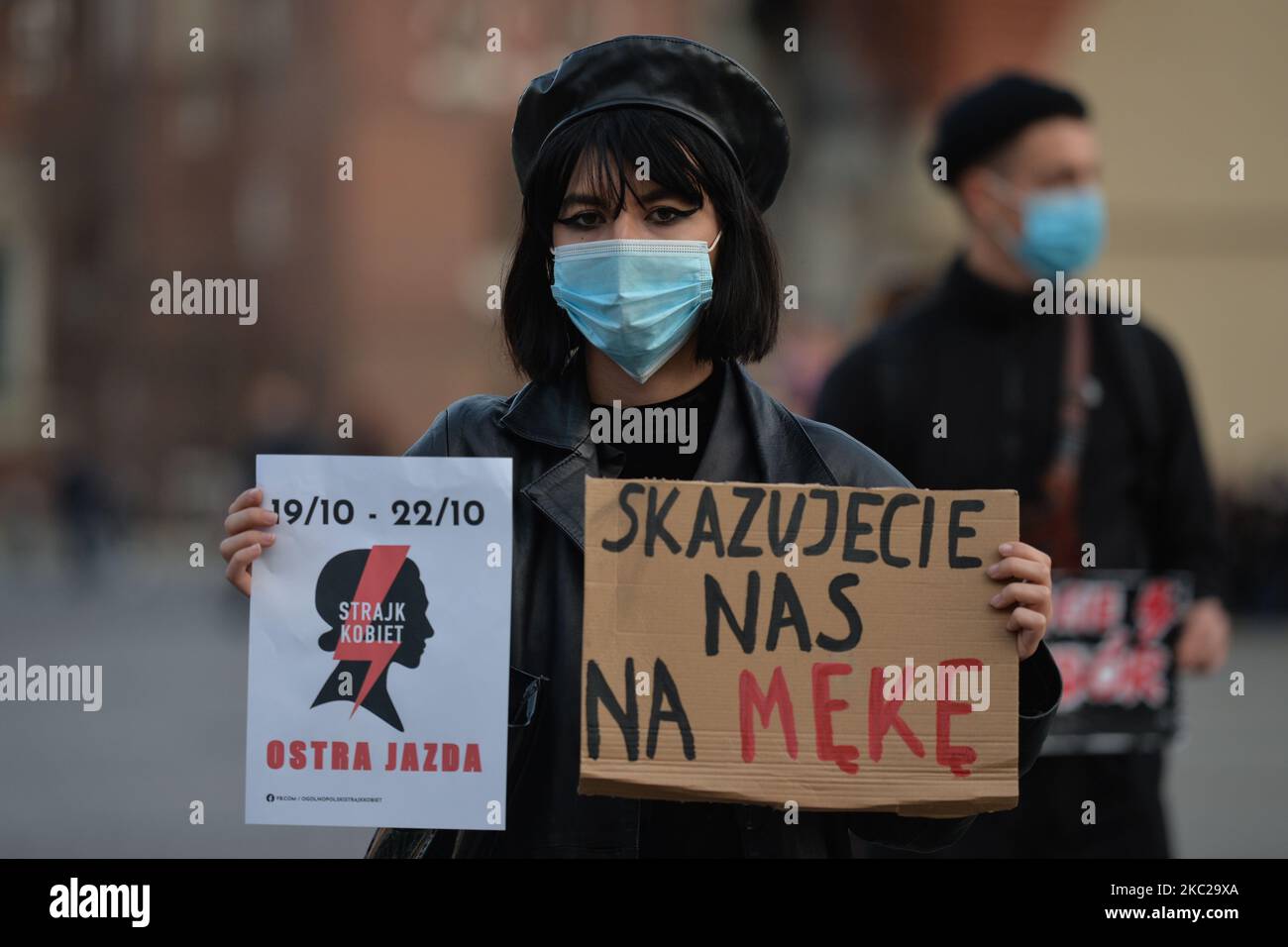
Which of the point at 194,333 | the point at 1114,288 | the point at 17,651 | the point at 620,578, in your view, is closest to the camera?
the point at 620,578

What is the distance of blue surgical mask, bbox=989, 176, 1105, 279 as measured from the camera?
17.4 ft

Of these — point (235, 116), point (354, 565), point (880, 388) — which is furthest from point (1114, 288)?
point (235, 116)

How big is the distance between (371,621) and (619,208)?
2.51 feet

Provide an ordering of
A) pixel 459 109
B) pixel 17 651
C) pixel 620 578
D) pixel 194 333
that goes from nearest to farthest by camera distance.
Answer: pixel 620 578, pixel 17 651, pixel 459 109, pixel 194 333

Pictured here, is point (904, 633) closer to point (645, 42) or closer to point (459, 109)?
point (645, 42)

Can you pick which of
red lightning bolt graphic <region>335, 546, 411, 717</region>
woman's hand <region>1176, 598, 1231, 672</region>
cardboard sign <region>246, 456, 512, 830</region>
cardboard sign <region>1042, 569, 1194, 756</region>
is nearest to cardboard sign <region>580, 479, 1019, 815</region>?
cardboard sign <region>246, 456, 512, 830</region>

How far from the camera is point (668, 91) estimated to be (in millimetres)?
2801

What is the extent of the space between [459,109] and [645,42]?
26.6 metres

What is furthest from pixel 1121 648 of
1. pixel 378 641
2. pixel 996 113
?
pixel 378 641

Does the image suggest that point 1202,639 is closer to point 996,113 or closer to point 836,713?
point 996,113

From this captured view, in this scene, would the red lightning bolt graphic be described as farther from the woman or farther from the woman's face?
the woman's face

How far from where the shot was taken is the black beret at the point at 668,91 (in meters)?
2.79

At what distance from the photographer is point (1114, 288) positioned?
4.85m

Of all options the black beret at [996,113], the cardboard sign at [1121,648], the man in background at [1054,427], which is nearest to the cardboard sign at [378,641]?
the man in background at [1054,427]
